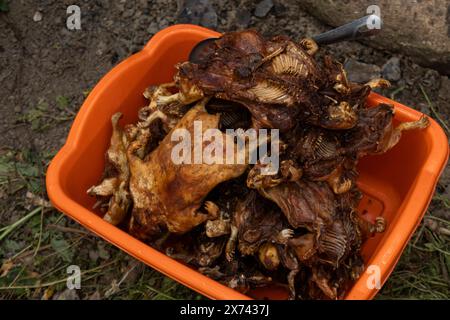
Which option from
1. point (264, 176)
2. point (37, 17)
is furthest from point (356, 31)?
point (37, 17)

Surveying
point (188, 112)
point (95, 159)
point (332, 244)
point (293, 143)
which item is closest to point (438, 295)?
point (332, 244)

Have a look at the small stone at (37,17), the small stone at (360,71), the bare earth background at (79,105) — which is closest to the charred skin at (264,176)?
the bare earth background at (79,105)

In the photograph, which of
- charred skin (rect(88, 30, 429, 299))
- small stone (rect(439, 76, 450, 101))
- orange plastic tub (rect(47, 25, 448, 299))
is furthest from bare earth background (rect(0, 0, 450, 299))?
charred skin (rect(88, 30, 429, 299))

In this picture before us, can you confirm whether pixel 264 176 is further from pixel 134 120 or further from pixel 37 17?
pixel 37 17

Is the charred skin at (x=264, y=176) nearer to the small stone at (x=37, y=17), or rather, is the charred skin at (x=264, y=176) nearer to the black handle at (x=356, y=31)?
the black handle at (x=356, y=31)

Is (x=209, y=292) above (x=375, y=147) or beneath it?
beneath

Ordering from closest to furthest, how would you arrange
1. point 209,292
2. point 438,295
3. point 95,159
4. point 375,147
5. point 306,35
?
1. point 209,292
2. point 375,147
3. point 95,159
4. point 438,295
5. point 306,35

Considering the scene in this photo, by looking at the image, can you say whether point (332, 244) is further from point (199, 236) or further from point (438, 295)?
point (438, 295)
